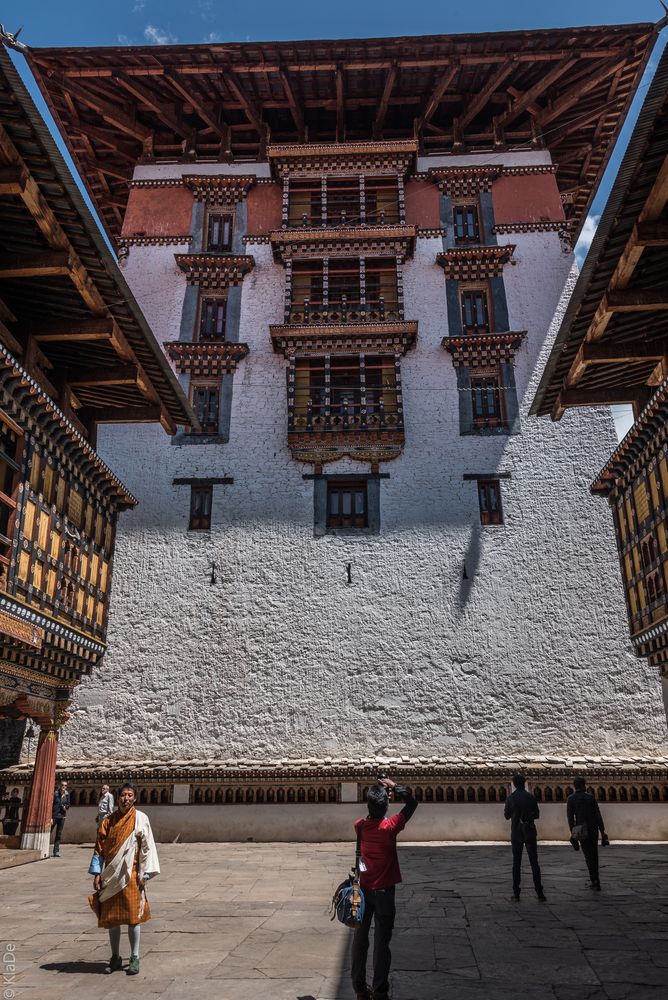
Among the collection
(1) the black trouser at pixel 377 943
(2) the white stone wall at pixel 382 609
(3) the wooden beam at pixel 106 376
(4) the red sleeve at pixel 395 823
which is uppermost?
(3) the wooden beam at pixel 106 376

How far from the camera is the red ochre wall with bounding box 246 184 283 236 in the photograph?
19031 millimetres

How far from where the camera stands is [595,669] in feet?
48.3

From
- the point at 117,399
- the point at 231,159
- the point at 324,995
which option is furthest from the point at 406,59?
the point at 324,995

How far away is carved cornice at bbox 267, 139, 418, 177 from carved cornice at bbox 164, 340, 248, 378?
5.30 m

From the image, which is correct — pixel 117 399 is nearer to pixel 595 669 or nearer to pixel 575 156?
pixel 595 669

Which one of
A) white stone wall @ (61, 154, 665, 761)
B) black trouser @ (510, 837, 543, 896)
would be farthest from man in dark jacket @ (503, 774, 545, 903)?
white stone wall @ (61, 154, 665, 761)

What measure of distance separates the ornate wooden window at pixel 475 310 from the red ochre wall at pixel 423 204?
2061 mm

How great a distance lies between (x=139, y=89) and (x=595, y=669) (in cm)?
1777

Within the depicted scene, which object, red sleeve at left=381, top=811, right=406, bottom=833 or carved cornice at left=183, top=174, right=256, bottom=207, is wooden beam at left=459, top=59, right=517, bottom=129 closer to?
carved cornice at left=183, top=174, right=256, bottom=207

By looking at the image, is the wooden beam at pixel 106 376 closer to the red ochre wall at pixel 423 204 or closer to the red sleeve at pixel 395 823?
the red sleeve at pixel 395 823

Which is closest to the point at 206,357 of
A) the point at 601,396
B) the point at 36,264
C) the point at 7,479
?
the point at 36,264

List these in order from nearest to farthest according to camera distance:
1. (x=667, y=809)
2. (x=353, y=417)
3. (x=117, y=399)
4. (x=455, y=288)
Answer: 1. (x=117, y=399)
2. (x=667, y=809)
3. (x=353, y=417)
4. (x=455, y=288)

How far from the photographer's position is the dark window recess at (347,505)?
16.1m

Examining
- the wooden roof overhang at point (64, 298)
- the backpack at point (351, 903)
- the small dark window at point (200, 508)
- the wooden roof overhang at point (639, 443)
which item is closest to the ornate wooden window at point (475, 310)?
the small dark window at point (200, 508)
